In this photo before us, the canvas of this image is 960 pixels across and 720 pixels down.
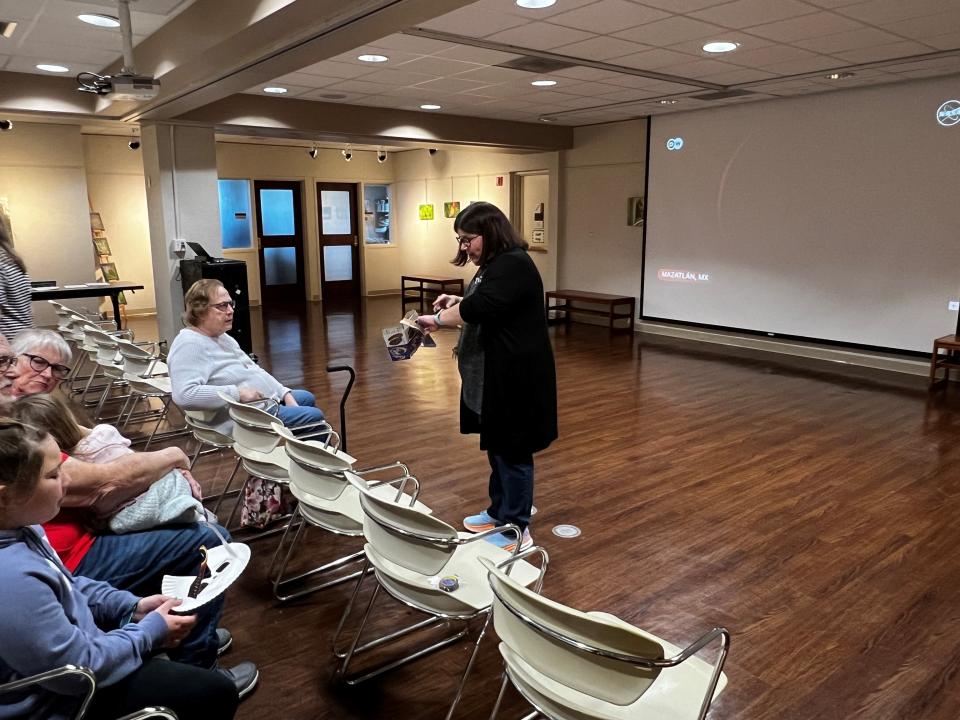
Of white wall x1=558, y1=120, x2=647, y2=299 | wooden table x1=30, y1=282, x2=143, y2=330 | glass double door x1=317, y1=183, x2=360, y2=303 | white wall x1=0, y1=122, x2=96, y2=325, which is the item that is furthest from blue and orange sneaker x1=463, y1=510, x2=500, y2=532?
glass double door x1=317, y1=183, x2=360, y2=303

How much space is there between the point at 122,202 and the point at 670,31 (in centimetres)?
966

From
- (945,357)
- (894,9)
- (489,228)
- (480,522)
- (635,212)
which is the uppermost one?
(894,9)

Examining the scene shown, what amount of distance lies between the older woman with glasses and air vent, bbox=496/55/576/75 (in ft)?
14.9

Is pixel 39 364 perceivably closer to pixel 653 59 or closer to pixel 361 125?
pixel 653 59

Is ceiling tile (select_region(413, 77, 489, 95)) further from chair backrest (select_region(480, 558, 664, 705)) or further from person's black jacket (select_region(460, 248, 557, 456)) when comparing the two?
chair backrest (select_region(480, 558, 664, 705))

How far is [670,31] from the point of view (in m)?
5.16

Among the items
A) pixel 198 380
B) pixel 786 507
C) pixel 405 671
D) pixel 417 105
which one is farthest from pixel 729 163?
pixel 405 671

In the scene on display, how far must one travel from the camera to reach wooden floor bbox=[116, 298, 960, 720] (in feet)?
8.05

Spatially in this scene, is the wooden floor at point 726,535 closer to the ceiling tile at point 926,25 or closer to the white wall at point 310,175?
the ceiling tile at point 926,25

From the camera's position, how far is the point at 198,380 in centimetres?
349

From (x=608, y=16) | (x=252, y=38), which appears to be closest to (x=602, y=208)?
(x=608, y=16)

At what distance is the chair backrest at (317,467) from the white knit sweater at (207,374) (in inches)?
34.8

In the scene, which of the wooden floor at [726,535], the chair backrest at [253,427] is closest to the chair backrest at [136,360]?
the wooden floor at [726,535]

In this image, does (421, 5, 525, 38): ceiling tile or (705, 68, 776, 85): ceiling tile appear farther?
(705, 68, 776, 85): ceiling tile
